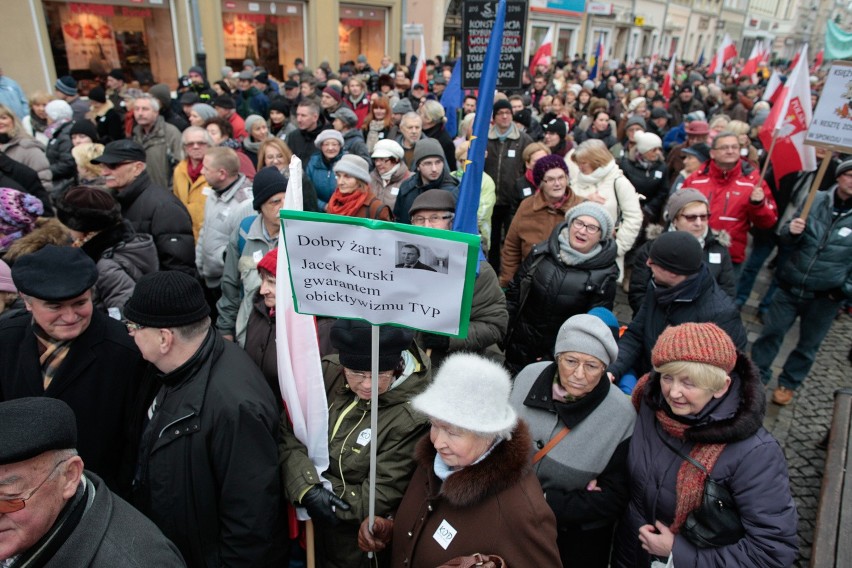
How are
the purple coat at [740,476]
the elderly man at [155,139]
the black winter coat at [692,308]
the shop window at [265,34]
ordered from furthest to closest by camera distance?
the shop window at [265,34] → the elderly man at [155,139] → the black winter coat at [692,308] → the purple coat at [740,476]

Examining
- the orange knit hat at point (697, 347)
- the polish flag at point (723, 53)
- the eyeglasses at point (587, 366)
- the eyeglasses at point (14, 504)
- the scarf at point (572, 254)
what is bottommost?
the eyeglasses at point (587, 366)

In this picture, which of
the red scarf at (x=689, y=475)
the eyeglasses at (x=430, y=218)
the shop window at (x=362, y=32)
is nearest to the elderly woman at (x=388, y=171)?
the eyeglasses at (x=430, y=218)

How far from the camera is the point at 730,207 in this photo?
16.3 feet

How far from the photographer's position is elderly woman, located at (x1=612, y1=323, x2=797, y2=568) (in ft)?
6.68

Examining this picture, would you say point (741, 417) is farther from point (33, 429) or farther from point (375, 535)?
point (33, 429)

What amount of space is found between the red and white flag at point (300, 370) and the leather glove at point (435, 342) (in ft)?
2.70

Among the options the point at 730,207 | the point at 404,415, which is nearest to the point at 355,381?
the point at 404,415

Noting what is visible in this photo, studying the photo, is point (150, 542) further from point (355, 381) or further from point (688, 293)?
point (688, 293)

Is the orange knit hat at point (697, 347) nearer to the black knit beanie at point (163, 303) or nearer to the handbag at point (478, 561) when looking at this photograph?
the handbag at point (478, 561)

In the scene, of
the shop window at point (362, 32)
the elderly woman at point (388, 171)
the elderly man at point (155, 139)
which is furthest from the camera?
the shop window at point (362, 32)

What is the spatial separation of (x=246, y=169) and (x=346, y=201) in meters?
1.66

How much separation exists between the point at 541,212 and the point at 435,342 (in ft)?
6.68

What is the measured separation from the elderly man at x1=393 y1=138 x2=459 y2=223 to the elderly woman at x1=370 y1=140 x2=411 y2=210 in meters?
0.20

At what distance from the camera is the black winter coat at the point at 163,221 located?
3930 mm
